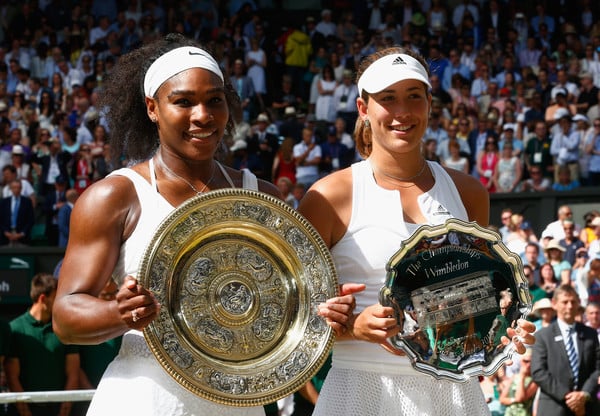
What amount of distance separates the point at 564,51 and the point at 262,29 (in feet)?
18.3

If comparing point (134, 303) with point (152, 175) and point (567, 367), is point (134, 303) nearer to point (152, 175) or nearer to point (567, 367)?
point (152, 175)

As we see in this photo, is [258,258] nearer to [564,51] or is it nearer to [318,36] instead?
[564,51]

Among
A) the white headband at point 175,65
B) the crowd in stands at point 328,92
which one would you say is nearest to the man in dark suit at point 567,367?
the crowd in stands at point 328,92

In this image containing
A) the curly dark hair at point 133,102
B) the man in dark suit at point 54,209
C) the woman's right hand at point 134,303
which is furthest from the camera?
the man in dark suit at point 54,209

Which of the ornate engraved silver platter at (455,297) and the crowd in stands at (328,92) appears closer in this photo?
the ornate engraved silver platter at (455,297)

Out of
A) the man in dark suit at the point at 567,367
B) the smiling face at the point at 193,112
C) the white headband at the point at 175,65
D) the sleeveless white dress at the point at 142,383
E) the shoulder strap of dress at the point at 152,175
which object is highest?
the white headband at the point at 175,65

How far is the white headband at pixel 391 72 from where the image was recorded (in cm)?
362

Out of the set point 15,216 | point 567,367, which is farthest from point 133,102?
point 15,216

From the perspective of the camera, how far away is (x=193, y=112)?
3395mm

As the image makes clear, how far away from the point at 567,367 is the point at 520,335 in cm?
526

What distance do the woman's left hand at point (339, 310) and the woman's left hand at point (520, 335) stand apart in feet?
1.57

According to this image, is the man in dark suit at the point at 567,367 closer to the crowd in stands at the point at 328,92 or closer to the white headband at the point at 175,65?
the crowd in stands at the point at 328,92

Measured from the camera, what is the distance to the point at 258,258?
3418mm

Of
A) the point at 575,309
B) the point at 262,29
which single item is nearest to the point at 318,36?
the point at 262,29
